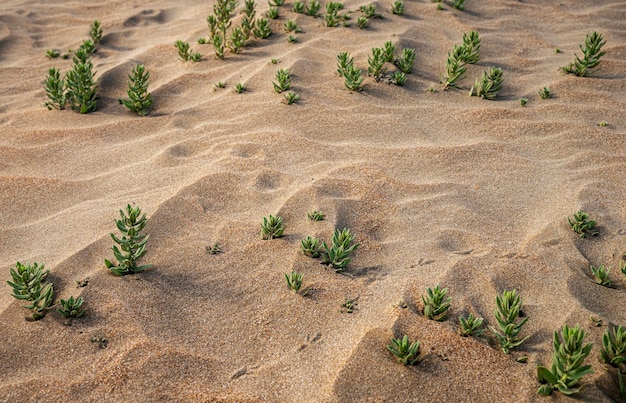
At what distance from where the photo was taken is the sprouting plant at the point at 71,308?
3016 mm

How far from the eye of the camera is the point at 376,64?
558cm

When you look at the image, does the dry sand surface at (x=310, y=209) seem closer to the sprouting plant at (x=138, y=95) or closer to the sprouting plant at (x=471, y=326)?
the sprouting plant at (x=471, y=326)

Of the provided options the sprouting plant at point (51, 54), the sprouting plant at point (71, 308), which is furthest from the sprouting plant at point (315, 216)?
the sprouting plant at point (51, 54)

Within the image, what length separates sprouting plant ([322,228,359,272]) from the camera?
136 inches

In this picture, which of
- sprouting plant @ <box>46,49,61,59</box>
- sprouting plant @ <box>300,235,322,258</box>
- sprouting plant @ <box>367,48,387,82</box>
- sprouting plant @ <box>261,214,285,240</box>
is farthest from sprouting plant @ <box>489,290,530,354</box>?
sprouting plant @ <box>46,49,61,59</box>

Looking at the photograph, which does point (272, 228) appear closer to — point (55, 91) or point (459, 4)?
point (55, 91)

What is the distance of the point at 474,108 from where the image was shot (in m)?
5.33

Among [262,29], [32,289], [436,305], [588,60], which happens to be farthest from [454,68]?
[32,289]

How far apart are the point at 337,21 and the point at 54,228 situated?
455 cm

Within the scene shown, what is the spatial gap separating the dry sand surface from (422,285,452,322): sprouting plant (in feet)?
0.18

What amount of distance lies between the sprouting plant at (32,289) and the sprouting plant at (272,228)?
1389mm

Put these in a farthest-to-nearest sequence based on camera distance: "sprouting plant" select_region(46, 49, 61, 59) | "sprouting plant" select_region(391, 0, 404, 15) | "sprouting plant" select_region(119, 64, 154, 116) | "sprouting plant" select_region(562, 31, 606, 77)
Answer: "sprouting plant" select_region(391, 0, 404, 15) → "sprouting plant" select_region(46, 49, 61, 59) → "sprouting plant" select_region(562, 31, 606, 77) → "sprouting plant" select_region(119, 64, 154, 116)

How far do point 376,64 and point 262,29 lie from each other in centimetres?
179

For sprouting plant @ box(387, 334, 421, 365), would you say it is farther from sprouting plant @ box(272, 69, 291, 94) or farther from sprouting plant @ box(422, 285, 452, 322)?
sprouting plant @ box(272, 69, 291, 94)
